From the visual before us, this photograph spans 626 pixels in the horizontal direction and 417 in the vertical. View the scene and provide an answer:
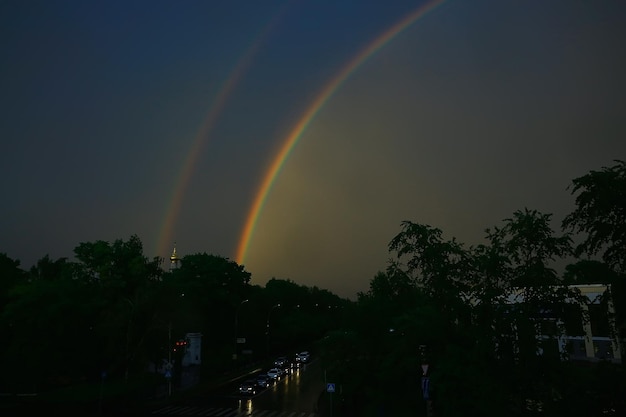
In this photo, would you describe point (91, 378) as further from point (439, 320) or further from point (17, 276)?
point (439, 320)

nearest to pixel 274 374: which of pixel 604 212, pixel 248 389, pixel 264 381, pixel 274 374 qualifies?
pixel 274 374

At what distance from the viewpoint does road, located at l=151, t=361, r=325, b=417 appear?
3475cm

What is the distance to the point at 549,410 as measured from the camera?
608 inches

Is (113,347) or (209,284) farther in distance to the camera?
(209,284)

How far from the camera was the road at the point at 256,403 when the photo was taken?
34.8 m

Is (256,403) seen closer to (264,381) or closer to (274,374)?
(264,381)

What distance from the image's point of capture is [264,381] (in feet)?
168

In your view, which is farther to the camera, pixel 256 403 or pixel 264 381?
pixel 264 381

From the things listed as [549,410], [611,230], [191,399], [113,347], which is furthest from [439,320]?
[113,347]

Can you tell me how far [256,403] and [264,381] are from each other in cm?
1128

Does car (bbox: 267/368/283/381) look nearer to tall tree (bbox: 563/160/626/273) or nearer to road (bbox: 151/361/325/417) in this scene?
road (bbox: 151/361/325/417)

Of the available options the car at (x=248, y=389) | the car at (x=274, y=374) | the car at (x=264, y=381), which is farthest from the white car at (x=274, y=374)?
the car at (x=248, y=389)

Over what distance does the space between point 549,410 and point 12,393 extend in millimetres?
45059

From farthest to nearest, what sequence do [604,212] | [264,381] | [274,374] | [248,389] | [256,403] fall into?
[274,374] → [264,381] → [248,389] → [256,403] → [604,212]
